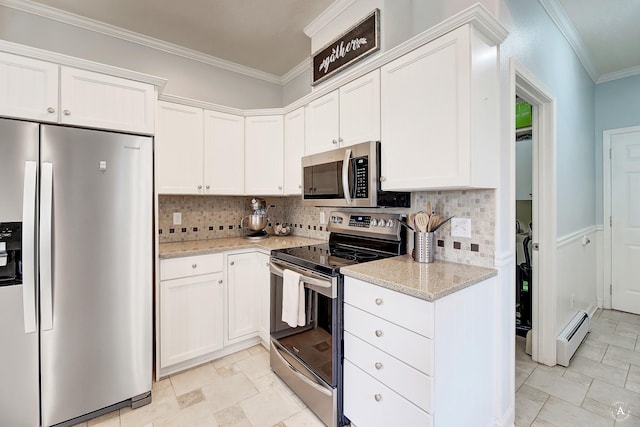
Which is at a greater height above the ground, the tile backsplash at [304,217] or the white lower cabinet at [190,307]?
the tile backsplash at [304,217]

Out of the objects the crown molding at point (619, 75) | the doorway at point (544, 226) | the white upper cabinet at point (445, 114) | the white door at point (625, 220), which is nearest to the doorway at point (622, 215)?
the white door at point (625, 220)

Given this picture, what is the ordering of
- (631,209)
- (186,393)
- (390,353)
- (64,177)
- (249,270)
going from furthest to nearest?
(631,209)
(249,270)
(186,393)
(64,177)
(390,353)

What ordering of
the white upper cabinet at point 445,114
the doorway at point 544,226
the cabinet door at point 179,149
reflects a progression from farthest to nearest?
the cabinet door at point 179,149
the doorway at point 544,226
the white upper cabinet at point 445,114

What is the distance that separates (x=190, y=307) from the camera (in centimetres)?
227

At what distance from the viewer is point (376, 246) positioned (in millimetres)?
2137

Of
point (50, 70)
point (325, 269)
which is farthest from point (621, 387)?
point (50, 70)

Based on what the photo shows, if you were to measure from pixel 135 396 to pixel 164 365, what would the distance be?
298 mm

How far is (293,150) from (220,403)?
2.04 metres

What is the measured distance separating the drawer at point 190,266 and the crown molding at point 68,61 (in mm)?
1245

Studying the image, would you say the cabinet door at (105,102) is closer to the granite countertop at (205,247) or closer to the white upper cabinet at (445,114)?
the granite countertop at (205,247)

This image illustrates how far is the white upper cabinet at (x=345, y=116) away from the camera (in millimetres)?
1905

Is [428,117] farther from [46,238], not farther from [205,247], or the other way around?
[46,238]

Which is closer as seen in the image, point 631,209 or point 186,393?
point 186,393

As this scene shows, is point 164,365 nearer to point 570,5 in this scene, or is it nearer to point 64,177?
point 64,177
